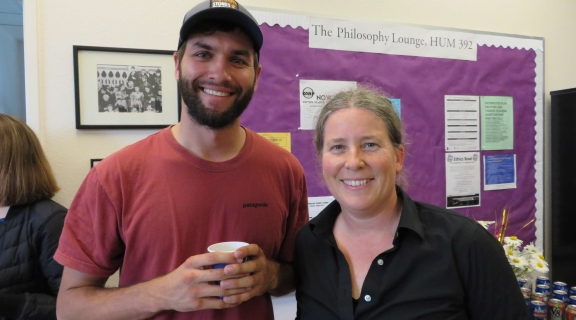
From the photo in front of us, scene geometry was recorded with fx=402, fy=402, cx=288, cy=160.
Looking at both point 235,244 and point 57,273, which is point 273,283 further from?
point 57,273

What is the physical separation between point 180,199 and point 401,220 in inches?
21.7

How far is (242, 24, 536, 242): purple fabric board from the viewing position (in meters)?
1.92

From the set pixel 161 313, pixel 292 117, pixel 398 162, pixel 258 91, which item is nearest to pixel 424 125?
pixel 292 117

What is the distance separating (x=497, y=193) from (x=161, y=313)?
2.10 m

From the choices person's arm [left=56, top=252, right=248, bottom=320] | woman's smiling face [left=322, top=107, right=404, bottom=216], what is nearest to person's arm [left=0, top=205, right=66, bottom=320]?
person's arm [left=56, top=252, right=248, bottom=320]

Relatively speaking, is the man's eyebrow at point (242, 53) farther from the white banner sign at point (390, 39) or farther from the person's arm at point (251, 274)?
the white banner sign at point (390, 39)

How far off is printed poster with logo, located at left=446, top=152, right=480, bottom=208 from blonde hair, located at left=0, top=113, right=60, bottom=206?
6.49 feet

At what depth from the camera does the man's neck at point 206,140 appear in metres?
1.05

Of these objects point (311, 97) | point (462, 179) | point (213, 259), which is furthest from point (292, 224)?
point (462, 179)

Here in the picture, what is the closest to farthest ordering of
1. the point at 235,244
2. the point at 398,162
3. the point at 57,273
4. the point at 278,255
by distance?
1. the point at 235,244
2. the point at 398,162
3. the point at 278,255
4. the point at 57,273

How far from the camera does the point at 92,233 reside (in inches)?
39.9

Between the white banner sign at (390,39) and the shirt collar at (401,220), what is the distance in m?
1.09

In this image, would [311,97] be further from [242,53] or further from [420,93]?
[242,53]

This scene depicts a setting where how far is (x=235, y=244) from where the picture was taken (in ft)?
3.02
